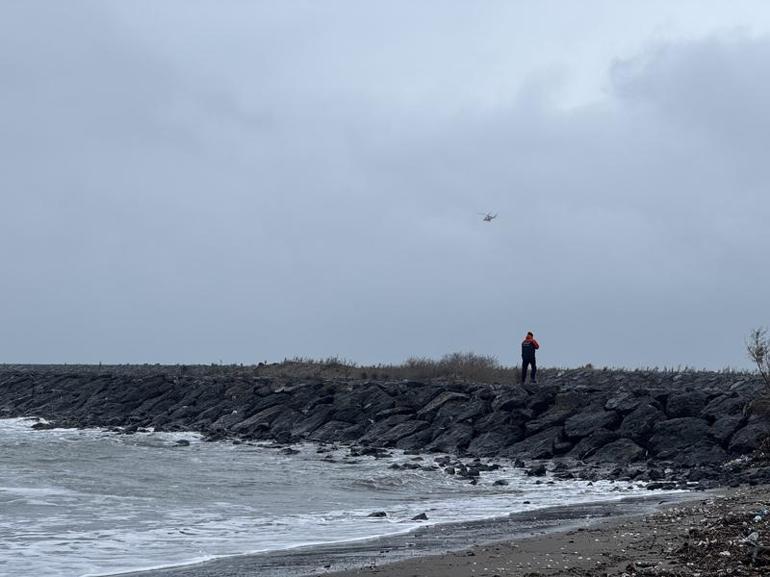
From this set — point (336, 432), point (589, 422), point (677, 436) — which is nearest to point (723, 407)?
point (677, 436)

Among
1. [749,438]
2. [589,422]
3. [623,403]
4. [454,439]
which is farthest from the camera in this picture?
[454,439]

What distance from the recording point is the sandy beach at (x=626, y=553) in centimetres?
852

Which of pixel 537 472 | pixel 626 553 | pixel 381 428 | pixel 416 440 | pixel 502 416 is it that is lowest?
pixel 626 553

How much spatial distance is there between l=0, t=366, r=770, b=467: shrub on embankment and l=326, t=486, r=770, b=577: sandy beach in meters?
9.72

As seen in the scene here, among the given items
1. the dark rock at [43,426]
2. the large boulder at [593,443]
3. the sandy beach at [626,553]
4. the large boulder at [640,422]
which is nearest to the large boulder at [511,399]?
the large boulder at [593,443]

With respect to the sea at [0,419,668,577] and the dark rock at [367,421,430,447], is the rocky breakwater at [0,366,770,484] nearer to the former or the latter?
the dark rock at [367,421,430,447]

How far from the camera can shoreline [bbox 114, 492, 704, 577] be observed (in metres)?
9.62

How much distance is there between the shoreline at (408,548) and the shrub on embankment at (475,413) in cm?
765

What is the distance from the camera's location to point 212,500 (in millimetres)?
17109

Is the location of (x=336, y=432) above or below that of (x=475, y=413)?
below

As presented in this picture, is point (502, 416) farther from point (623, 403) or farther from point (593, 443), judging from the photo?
point (593, 443)

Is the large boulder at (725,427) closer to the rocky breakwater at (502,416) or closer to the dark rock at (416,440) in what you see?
the rocky breakwater at (502,416)

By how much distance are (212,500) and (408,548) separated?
23.4 ft

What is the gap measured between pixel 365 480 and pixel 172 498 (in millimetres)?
4215
